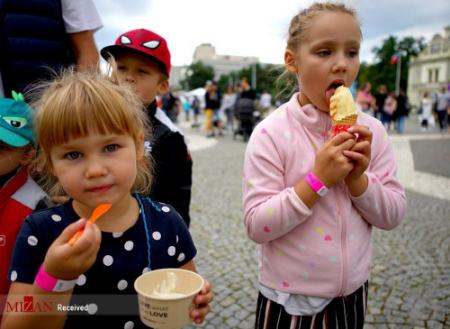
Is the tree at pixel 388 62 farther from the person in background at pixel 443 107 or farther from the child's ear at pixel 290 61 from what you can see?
the child's ear at pixel 290 61

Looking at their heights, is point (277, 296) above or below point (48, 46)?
below

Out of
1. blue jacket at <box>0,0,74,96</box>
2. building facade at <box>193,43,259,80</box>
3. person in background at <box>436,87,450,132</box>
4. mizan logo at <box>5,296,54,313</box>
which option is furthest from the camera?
building facade at <box>193,43,259,80</box>

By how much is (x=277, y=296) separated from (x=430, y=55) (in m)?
79.5

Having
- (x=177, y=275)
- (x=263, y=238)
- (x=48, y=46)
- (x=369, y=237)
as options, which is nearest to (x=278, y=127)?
(x=263, y=238)

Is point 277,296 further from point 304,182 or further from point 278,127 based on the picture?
point 278,127

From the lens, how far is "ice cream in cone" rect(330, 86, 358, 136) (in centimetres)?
142

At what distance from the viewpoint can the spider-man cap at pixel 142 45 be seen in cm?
214

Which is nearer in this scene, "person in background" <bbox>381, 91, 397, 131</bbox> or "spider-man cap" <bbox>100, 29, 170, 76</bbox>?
"spider-man cap" <bbox>100, 29, 170, 76</bbox>

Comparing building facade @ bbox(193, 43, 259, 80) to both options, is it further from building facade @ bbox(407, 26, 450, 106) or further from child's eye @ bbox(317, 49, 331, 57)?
child's eye @ bbox(317, 49, 331, 57)

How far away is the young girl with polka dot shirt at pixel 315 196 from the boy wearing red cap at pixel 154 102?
69cm

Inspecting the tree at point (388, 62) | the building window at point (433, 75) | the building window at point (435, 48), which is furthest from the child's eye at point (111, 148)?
the building window at point (435, 48)

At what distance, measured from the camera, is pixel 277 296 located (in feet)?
5.34

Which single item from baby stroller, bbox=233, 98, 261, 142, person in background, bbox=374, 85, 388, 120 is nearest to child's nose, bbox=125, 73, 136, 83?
baby stroller, bbox=233, 98, 261, 142

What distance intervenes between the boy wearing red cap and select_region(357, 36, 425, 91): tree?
2808 inches
